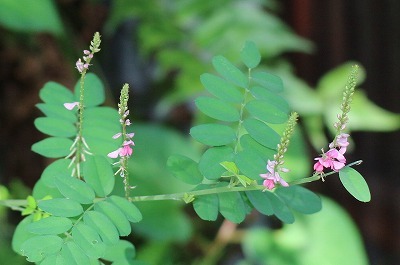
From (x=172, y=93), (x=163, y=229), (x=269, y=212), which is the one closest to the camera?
(x=269, y=212)

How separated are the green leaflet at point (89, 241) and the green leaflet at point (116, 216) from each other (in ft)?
0.06

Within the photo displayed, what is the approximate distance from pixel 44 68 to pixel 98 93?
1.08m

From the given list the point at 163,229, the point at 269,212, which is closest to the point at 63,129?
the point at 269,212

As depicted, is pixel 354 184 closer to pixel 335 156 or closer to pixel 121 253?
pixel 335 156

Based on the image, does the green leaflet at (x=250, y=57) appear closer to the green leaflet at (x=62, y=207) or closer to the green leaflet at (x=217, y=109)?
the green leaflet at (x=217, y=109)

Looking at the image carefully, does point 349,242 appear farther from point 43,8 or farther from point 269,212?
point 269,212

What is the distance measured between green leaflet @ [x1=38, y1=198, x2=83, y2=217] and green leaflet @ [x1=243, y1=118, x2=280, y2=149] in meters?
0.13

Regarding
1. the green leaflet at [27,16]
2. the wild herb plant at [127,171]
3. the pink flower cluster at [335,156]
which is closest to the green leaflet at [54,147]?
the wild herb plant at [127,171]

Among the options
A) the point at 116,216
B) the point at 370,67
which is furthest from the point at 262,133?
the point at 370,67

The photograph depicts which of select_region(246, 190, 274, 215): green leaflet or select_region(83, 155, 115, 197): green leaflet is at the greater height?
select_region(83, 155, 115, 197): green leaflet

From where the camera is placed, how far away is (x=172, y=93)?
5.14ft

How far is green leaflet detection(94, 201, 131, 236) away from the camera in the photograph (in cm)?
44

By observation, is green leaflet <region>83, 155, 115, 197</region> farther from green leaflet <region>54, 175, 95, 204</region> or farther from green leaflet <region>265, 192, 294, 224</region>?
green leaflet <region>265, 192, 294, 224</region>

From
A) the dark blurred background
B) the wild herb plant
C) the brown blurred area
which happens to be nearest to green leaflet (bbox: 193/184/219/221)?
the wild herb plant
